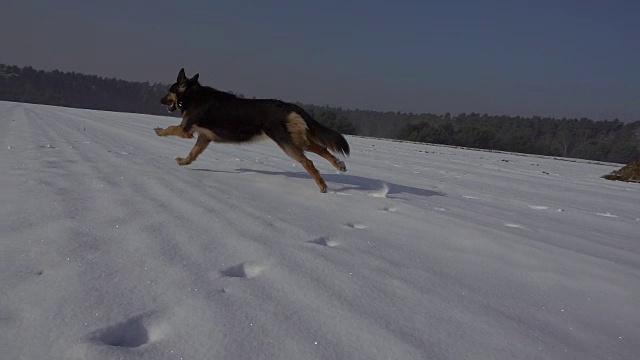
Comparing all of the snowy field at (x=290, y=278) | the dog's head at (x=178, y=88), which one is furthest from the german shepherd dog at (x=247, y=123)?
the snowy field at (x=290, y=278)

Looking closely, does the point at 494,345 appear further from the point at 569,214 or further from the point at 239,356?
the point at 569,214

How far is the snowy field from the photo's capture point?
1.39 m

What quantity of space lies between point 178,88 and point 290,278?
4.65m

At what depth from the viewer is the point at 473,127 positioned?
A: 48.4 metres

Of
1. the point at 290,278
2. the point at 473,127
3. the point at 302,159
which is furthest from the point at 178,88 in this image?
the point at 473,127

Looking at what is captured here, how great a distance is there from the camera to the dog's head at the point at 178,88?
19.1ft

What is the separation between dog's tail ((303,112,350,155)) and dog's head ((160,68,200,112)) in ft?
6.15

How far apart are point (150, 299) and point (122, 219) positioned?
1.15m

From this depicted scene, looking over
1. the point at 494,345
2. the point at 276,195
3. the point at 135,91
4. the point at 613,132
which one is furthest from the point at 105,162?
the point at 135,91

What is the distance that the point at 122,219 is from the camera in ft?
8.50

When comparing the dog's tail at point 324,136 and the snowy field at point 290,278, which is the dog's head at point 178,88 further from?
the snowy field at point 290,278

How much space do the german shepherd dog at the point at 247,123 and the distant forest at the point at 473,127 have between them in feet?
42.4

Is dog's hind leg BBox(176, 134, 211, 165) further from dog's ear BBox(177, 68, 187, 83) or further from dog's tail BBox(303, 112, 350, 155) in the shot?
dog's tail BBox(303, 112, 350, 155)

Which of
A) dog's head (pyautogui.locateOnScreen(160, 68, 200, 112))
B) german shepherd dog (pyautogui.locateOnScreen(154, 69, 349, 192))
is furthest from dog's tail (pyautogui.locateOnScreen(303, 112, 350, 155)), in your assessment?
dog's head (pyautogui.locateOnScreen(160, 68, 200, 112))
